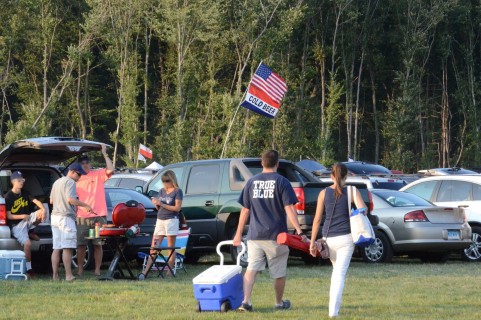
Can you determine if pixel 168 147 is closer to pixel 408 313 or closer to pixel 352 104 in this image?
pixel 352 104

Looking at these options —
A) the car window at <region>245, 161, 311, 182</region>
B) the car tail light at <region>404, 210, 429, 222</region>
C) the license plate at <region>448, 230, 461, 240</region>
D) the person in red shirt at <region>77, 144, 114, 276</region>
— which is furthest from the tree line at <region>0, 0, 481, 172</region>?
the person in red shirt at <region>77, 144, 114, 276</region>

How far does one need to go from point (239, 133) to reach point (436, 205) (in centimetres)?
2660

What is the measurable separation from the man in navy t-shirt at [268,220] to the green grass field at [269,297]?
0.42m

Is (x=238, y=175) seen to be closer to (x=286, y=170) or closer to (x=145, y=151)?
(x=286, y=170)

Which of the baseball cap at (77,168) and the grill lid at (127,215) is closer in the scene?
the grill lid at (127,215)

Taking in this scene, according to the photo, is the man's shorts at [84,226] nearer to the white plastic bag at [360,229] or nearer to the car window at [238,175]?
the car window at [238,175]

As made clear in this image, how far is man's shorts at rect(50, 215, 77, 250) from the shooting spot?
581 inches

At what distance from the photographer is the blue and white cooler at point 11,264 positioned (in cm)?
1450

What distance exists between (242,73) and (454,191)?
110 ft


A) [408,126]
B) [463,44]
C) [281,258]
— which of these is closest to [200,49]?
[408,126]

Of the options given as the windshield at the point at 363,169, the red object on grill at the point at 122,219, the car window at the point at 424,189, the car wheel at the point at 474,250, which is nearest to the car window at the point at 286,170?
the red object on grill at the point at 122,219

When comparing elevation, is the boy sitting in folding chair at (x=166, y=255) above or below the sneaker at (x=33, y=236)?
below

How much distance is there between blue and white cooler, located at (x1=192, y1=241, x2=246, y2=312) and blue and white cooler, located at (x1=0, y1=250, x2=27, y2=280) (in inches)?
163

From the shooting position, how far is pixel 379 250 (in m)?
19.1
